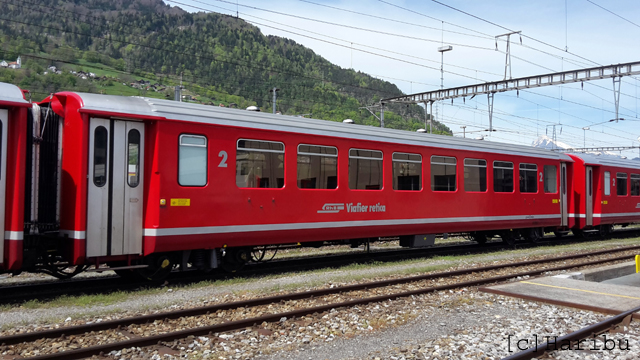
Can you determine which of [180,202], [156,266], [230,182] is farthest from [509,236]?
[156,266]

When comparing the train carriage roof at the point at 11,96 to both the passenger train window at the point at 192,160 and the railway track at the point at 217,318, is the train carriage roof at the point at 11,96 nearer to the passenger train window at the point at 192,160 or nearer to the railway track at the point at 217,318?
the passenger train window at the point at 192,160

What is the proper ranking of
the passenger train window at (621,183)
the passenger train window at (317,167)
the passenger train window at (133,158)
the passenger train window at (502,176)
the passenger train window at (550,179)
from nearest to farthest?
the passenger train window at (133,158), the passenger train window at (317,167), the passenger train window at (502,176), the passenger train window at (550,179), the passenger train window at (621,183)

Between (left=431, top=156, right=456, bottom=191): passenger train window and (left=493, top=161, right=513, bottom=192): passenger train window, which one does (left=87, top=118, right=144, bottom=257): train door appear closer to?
(left=431, top=156, right=456, bottom=191): passenger train window

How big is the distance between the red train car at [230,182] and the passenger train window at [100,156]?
Result: 2cm

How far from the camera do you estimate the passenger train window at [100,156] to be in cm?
822

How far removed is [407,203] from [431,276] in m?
2.98

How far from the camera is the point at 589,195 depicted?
19203 mm

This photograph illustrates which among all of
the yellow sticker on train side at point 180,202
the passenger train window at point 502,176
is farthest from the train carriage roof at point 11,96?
the passenger train window at point 502,176

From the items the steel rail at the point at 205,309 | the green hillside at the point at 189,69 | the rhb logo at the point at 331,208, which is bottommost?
the steel rail at the point at 205,309

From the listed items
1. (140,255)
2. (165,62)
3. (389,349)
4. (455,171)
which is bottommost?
(389,349)

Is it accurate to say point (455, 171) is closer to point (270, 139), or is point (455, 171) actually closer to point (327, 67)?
point (270, 139)

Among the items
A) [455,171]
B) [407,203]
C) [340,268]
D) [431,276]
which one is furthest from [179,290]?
[455,171]

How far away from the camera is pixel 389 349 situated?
5816 millimetres

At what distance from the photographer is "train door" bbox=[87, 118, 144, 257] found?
26.8 ft
